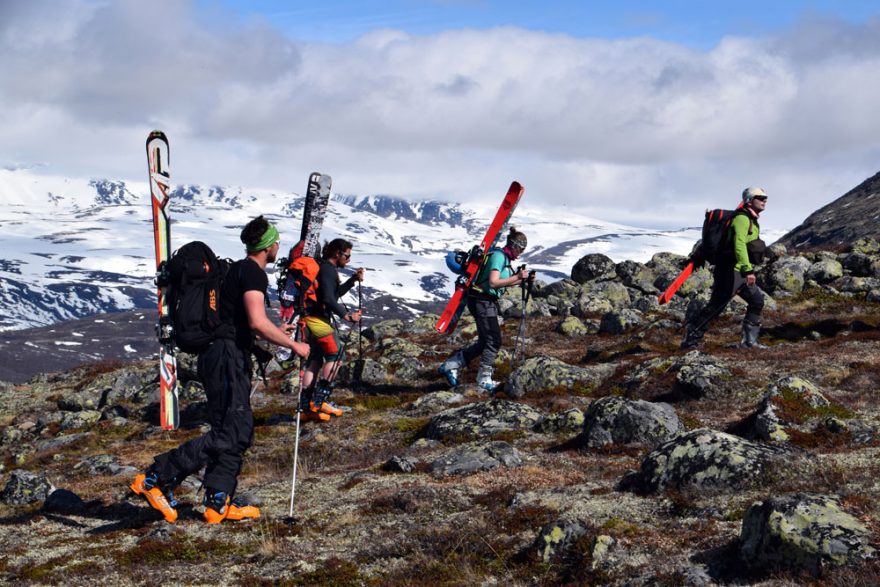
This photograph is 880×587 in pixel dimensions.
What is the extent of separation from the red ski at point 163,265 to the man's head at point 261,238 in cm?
138

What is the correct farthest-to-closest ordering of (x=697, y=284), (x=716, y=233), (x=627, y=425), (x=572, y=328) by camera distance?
1. (x=697, y=284)
2. (x=572, y=328)
3. (x=716, y=233)
4. (x=627, y=425)

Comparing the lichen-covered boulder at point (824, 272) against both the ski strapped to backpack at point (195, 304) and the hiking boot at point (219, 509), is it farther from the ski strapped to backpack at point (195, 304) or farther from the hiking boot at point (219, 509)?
the ski strapped to backpack at point (195, 304)

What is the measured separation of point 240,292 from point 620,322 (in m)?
25.8

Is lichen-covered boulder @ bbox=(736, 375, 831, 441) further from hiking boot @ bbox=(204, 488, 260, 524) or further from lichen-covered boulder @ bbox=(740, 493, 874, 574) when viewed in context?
hiking boot @ bbox=(204, 488, 260, 524)

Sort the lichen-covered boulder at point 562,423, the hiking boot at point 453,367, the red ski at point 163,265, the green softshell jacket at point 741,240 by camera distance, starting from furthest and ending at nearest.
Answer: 1. the hiking boot at point 453,367
2. the green softshell jacket at point 741,240
3. the lichen-covered boulder at point 562,423
4. the red ski at point 163,265

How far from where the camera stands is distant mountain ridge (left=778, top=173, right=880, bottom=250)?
139875 mm

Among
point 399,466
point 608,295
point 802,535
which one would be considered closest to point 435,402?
point 399,466

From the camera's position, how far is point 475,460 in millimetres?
14000

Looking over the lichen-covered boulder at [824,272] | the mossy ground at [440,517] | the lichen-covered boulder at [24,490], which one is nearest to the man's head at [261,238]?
the mossy ground at [440,517]

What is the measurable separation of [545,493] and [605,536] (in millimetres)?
2737

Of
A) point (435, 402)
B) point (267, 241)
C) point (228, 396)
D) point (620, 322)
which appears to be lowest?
point (435, 402)

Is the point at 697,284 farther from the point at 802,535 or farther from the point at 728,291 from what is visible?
the point at 802,535

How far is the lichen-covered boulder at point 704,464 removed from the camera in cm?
1037

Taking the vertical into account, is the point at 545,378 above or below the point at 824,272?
below
